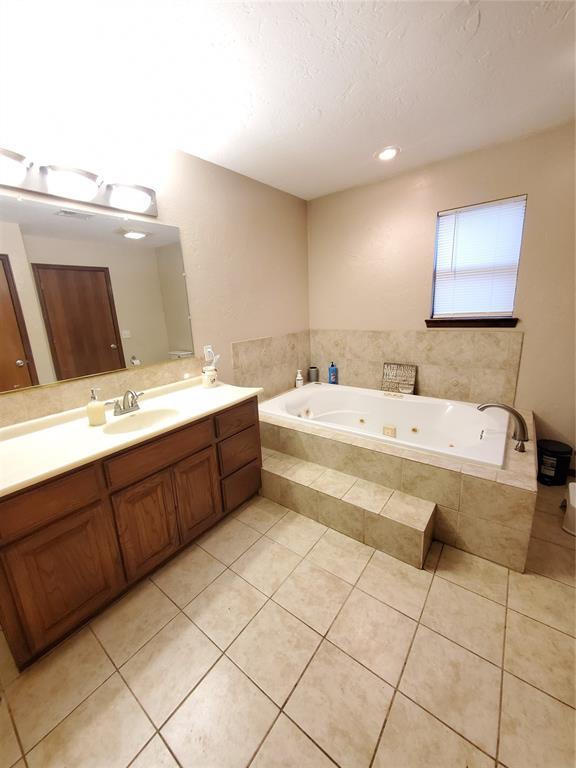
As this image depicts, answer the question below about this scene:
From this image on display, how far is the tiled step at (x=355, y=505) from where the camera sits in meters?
1.59

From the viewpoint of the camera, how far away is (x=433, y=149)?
211 centimetres

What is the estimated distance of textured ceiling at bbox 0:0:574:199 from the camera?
1118 mm

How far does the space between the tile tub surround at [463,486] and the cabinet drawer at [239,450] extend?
45cm

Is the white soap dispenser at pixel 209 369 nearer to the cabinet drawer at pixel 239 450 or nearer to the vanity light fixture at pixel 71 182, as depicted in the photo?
the cabinet drawer at pixel 239 450

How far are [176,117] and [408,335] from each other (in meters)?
2.22

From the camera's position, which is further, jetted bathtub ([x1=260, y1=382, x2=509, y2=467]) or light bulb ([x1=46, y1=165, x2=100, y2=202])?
jetted bathtub ([x1=260, y1=382, x2=509, y2=467])

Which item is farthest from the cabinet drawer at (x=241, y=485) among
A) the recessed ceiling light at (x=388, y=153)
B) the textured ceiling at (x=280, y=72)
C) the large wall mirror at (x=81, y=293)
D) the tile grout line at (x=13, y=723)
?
the recessed ceiling light at (x=388, y=153)

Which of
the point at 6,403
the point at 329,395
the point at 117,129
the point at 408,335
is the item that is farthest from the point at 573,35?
the point at 6,403

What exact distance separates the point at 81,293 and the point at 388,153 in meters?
2.16

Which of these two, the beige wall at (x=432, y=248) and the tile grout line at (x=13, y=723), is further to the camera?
the beige wall at (x=432, y=248)

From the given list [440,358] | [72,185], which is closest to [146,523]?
[72,185]

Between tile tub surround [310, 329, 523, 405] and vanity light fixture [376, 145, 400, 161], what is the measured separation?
1317mm

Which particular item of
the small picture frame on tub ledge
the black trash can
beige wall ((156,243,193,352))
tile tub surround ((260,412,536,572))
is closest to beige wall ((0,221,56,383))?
beige wall ((156,243,193,352))

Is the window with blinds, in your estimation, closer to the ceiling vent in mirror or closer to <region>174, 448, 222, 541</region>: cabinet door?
<region>174, 448, 222, 541</region>: cabinet door
